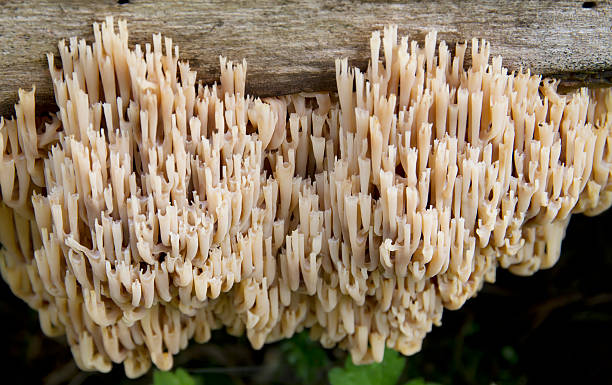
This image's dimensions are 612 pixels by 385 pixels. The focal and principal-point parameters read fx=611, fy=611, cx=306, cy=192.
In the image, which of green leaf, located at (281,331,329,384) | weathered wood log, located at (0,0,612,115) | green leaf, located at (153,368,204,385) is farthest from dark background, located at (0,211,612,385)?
weathered wood log, located at (0,0,612,115)

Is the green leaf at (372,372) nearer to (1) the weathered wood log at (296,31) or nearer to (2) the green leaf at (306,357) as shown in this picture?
(2) the green leaf at (306,357)

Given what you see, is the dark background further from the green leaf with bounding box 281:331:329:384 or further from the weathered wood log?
the weathered wood log

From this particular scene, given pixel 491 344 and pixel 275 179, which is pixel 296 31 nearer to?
pixel 275 179

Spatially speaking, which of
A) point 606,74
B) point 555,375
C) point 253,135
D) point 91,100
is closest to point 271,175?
point 253,135

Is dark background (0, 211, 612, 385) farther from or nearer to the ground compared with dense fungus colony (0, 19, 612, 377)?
nearer to the ground

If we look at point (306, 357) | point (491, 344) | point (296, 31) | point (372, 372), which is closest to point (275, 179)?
point (296, 31)

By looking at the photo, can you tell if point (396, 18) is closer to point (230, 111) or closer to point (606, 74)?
point (230, 111)
